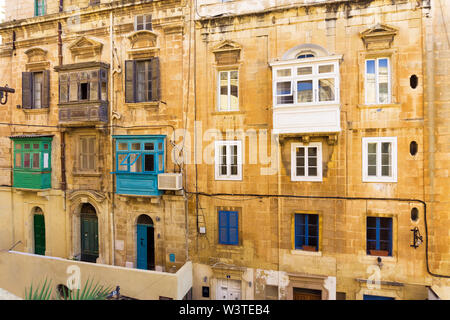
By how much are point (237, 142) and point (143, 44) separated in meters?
6.41

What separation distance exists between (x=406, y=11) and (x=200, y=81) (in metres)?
8.22

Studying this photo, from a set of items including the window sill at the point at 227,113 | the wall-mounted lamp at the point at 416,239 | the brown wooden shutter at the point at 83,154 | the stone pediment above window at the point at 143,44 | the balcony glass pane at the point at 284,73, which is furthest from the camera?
the brown wooden shutter at the point at 83,154

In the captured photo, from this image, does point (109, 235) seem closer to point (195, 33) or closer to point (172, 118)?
point (172, 118)

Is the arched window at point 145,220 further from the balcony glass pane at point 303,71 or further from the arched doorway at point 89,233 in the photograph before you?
the balcony glass pane at point 303,71

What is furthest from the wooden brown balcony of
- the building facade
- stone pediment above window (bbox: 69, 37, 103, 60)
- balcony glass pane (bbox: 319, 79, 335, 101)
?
balcony glass pane (bbox: 319, 79, 335, 101)

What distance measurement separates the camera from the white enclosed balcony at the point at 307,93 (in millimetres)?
9320

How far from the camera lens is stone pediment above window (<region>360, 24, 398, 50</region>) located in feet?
30.8

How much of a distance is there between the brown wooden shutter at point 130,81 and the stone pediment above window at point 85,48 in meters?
1.84

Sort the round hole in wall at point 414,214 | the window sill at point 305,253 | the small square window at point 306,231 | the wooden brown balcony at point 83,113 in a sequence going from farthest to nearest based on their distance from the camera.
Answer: the wooden brown balcony at point 83,113, the small square window at point 306,231, the window sill at point 305,253, the round hole in wall at point 414,214

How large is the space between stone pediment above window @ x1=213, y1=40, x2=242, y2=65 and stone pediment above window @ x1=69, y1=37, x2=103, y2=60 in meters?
5.89

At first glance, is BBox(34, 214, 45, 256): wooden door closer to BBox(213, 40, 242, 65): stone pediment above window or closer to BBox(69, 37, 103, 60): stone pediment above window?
BBox(69, 37, 103, 60): stone pediment above window

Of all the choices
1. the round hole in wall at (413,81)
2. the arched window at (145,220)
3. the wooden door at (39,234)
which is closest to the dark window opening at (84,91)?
the arched window at (145,220)

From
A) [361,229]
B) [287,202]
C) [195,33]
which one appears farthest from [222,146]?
[361,229]

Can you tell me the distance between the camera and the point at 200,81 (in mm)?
11164
